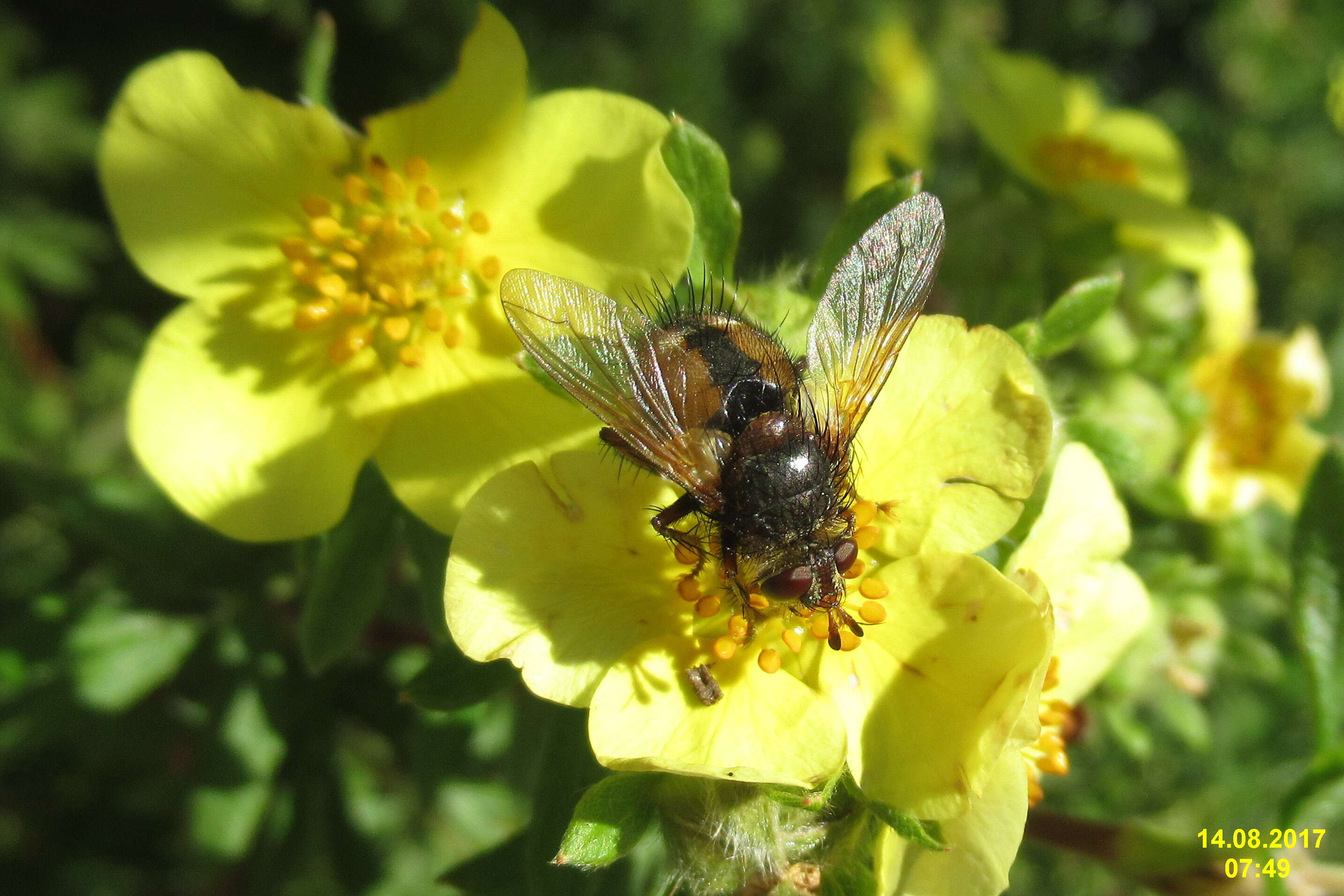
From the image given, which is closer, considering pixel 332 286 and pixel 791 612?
pixel 791 612

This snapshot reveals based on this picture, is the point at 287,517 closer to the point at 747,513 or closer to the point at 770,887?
the point at 747,513

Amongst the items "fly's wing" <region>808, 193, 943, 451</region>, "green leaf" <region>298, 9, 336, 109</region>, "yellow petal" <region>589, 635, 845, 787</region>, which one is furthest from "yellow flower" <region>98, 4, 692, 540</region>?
"yellow petal" <region>589, 635, 845, 787</region>

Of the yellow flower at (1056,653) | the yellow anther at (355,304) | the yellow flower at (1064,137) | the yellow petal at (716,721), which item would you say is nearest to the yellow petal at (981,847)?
the yellow flower at (1056,653)

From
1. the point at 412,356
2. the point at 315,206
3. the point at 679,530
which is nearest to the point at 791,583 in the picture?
the point at 679,530

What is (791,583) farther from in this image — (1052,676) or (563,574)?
(1052,676)

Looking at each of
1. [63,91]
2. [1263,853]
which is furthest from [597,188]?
[63,91]

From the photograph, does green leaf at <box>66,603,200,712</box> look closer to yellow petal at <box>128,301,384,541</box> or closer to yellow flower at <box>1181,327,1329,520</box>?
yellow petal at <box>128,301,384,541</box>

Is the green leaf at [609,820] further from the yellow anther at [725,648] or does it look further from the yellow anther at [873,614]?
the yellow anther at [873,614]
